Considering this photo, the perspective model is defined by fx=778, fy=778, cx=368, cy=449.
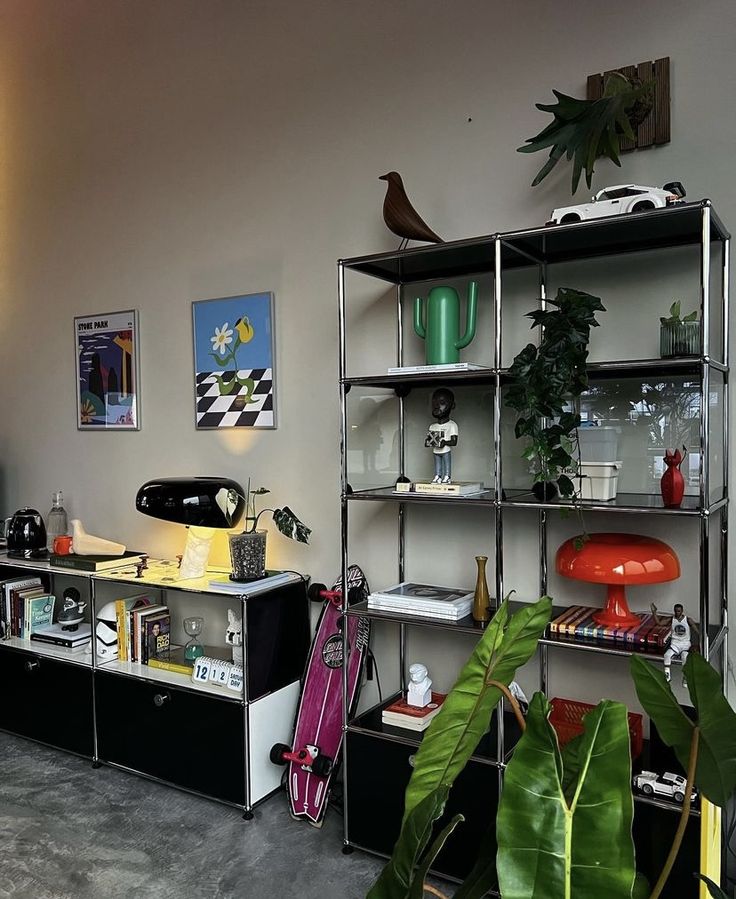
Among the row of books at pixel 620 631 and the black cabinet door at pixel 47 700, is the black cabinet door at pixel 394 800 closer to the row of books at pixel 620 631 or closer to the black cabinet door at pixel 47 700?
the row of books at pixel 620 631

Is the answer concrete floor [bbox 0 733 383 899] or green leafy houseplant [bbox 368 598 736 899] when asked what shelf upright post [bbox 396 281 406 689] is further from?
green leafy houseplant [bbox 368 598 736 899]

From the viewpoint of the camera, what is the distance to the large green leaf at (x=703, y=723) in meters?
1.12

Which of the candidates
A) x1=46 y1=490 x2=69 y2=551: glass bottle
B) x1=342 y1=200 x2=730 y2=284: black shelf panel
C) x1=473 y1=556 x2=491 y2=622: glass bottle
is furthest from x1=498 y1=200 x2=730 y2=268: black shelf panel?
x1=46 y1=490 x2=69 y2=551: glass bottle

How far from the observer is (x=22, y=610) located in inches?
138

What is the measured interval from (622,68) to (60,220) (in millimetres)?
2781

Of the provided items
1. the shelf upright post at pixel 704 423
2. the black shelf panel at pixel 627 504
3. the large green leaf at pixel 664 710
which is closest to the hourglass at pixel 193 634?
the black shelf panel at pixel 627 504

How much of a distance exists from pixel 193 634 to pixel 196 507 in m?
0.56

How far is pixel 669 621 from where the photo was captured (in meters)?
2.24

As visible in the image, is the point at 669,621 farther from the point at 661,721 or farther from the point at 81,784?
the point at 81,784

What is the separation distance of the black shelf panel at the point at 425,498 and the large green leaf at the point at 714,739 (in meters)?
1.12

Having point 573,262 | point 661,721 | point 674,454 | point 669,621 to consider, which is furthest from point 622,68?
point 661,721

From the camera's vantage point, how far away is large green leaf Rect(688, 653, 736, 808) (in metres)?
1.11

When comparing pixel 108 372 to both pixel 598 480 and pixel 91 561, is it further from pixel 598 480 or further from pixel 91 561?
pixel 598 480

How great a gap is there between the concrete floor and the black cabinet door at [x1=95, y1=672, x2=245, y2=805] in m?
0.08
